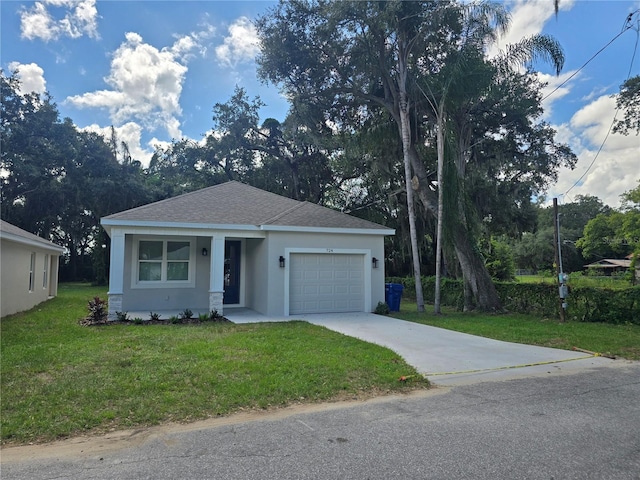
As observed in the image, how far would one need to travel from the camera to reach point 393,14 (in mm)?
12344

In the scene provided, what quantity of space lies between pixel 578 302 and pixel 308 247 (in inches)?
Result: 306

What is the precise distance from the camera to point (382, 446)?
3.39m

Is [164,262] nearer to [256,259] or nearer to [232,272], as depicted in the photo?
[232,272]

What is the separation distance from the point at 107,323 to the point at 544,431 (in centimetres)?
922

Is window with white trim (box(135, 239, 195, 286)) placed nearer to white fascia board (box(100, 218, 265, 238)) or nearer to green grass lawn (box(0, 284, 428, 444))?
white fascia board (box(100, 218, 265, 238))

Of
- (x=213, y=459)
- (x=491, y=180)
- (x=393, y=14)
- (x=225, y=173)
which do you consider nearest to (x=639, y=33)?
(x=393, y=14)

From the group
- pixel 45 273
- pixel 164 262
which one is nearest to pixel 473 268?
pixel 164 262

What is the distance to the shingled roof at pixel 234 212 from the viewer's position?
11031 millimetres

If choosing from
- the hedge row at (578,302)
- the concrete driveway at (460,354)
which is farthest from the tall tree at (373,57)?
the concrete driveway at (460,354)

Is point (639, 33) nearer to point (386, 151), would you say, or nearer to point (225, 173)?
point (386, 151)

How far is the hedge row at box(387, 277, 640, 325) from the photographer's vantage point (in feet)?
35.0

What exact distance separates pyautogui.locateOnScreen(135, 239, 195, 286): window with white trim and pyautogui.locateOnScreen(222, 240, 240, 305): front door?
1267 millimetres

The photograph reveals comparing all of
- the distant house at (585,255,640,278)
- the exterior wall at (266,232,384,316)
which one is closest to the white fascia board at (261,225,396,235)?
the exterior wall at (266,232,384,316)

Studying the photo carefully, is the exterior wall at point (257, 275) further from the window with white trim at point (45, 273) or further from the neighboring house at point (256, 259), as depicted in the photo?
the window with white trim at point (45, 273)
